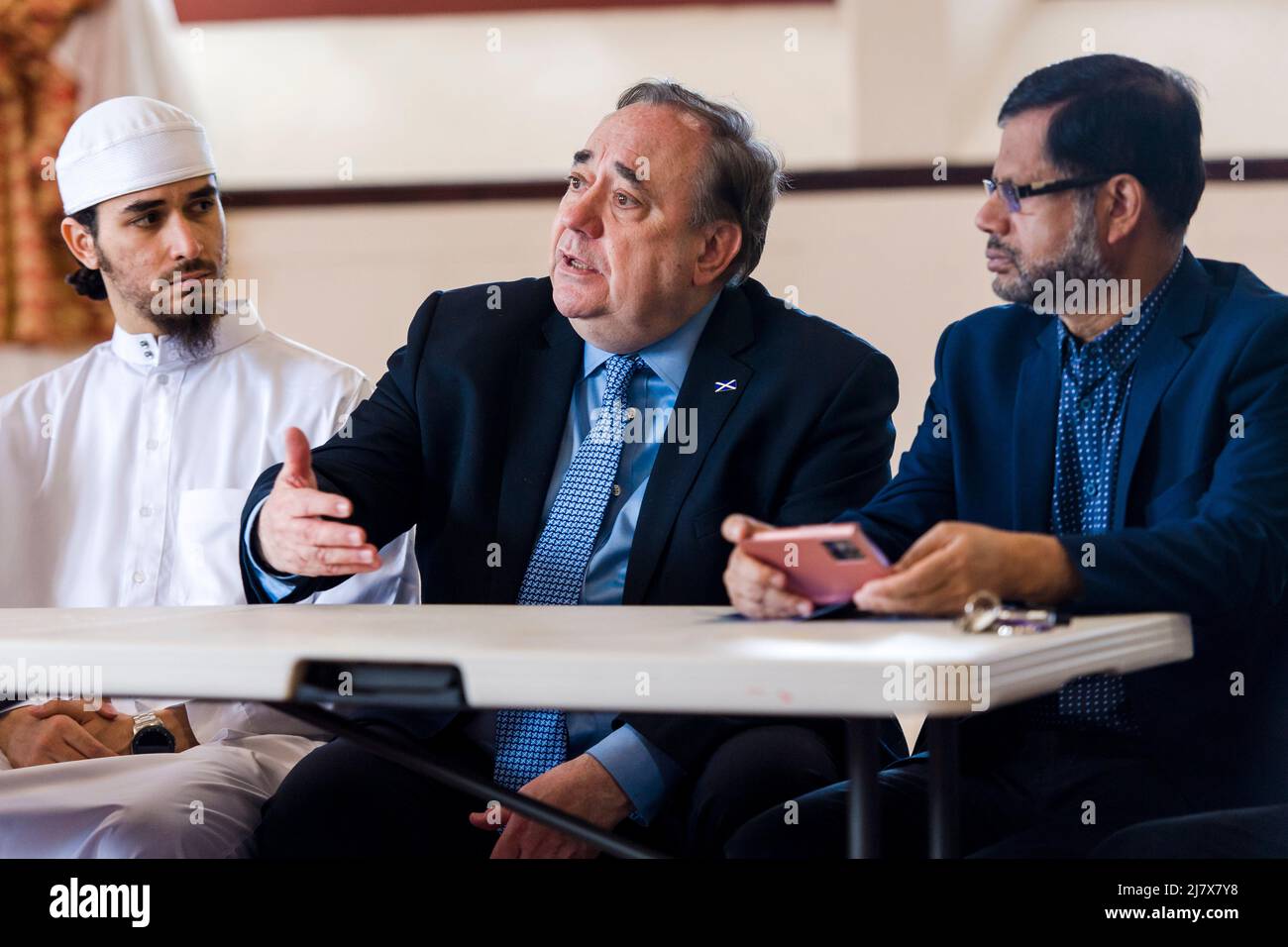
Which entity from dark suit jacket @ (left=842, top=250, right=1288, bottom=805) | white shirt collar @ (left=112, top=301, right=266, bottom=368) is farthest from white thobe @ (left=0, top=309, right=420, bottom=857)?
dark suit jacket @ (left=842, top=250, right=1288, bottom=805)

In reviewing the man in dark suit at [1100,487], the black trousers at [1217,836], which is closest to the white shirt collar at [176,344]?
the man in dark suit at [1100,487]

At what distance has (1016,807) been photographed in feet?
6.35

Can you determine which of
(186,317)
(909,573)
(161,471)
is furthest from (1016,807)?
(186,317)

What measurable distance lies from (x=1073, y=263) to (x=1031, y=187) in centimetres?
14

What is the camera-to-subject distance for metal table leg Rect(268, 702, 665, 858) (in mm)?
1551

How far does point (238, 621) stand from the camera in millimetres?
1628

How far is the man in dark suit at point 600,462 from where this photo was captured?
6.71 ft

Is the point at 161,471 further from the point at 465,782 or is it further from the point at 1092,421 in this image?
the point at 1092,421

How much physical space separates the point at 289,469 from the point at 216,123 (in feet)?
8.72

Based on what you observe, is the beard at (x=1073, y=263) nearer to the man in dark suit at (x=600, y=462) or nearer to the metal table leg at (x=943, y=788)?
the man in dark suit at (x=600, y=462)

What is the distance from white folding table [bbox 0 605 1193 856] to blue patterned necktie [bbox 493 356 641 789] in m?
0.50

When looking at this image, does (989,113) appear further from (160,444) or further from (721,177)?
(160,444)

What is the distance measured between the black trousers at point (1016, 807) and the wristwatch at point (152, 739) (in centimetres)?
115

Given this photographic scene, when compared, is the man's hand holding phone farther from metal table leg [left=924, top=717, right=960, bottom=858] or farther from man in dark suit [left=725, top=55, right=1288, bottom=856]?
metal table leg [left=924, top=717, right=960, bottom=858]
